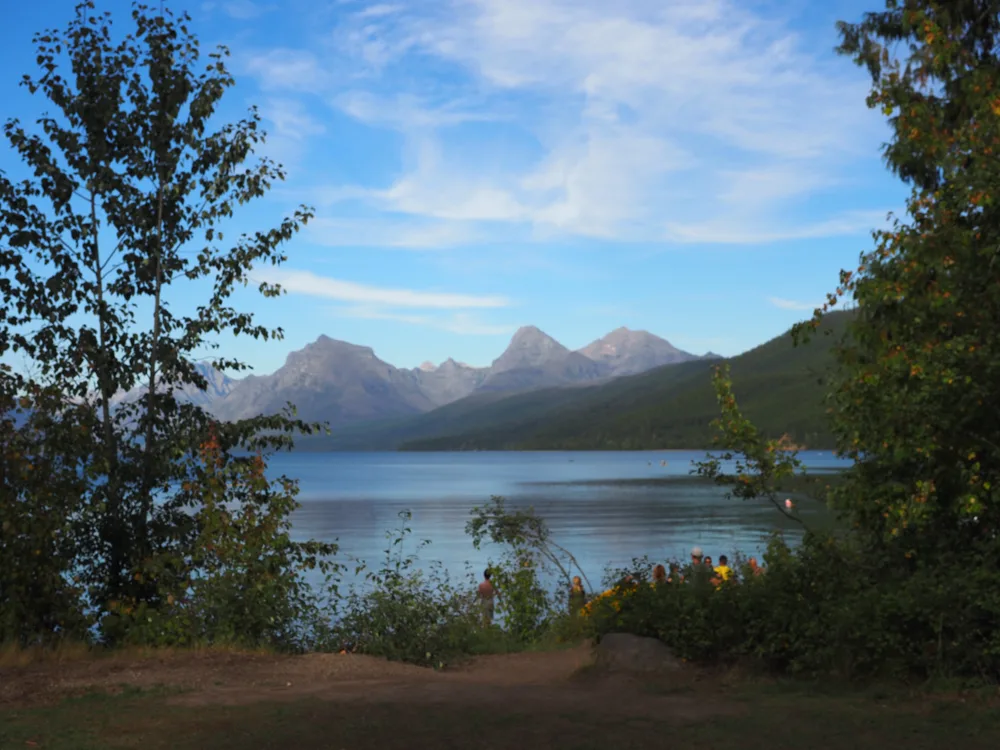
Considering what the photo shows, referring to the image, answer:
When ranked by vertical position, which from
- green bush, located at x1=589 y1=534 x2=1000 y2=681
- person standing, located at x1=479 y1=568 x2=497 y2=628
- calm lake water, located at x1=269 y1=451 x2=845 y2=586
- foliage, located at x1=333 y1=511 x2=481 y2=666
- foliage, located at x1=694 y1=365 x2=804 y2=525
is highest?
foliage, located at x1=694 y1=365 x2=804 y2=525

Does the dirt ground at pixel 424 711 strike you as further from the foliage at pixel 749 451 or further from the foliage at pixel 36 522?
the foliage at pixel 749 451

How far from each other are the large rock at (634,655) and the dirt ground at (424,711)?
23cm

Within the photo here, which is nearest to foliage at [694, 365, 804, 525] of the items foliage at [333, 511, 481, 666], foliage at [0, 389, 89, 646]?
foliage at [333, 511, 481, 666]

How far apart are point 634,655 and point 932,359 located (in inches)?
193

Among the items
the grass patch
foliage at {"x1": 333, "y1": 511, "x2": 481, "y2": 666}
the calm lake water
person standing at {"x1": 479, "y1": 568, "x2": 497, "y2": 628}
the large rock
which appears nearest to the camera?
the grass patch

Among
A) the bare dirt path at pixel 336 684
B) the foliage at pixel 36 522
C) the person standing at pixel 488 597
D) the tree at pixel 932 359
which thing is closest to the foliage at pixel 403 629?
the bare dirt path at pixel 336 684

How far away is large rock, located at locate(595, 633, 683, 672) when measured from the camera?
12031 mm

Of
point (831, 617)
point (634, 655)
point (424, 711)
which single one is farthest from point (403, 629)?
point (831, 617)

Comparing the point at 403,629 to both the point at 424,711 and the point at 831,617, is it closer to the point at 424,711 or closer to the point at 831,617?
the point at 424,711

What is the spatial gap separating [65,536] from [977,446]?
41.2 ft

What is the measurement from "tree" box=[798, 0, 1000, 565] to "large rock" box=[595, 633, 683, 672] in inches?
110

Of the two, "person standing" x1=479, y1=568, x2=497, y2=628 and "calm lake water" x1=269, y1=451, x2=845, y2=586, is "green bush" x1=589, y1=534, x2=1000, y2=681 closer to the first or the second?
"person standing" x1=479, y1=568, x2=497, y2=628

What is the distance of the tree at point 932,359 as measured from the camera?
35.0ft

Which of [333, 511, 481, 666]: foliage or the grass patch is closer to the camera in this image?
the grass patch
